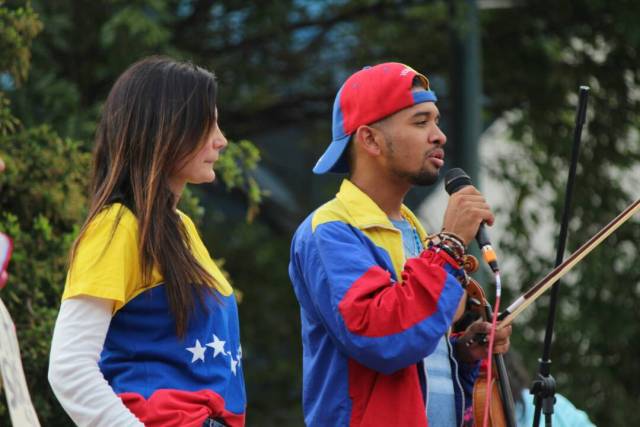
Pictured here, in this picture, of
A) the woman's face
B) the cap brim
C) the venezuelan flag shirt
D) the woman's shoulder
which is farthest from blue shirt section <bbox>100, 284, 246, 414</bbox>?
the cap brim

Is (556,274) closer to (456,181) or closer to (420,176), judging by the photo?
(456,181)

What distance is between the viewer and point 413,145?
3240 millimetres

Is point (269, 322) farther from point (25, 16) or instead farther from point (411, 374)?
point (411, 374)

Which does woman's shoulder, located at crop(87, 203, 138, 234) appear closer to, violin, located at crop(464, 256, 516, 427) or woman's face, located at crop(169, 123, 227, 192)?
woman's face, located at crop(169, 123, 227, 192)

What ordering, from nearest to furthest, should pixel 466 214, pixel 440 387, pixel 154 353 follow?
pixel 154 353, pixel 466 214, pixel 440 387

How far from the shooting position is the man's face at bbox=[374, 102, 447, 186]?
3.24 meters

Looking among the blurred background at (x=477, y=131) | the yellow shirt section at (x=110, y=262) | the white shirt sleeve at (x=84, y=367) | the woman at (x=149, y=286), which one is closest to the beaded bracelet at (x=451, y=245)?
the woman at (x=149, y=286)

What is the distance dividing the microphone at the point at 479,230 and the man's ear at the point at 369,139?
0.21 meters

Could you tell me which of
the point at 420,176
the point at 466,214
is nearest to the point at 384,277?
the point at 466,214

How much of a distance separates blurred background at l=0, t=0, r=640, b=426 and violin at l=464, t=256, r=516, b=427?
12.5 feet

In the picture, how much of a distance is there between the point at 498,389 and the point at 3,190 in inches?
87.4

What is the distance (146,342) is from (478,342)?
91cm

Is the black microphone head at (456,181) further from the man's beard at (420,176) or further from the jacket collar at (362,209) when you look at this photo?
the jacket collar at (362,209)

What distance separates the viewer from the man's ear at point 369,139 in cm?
328
